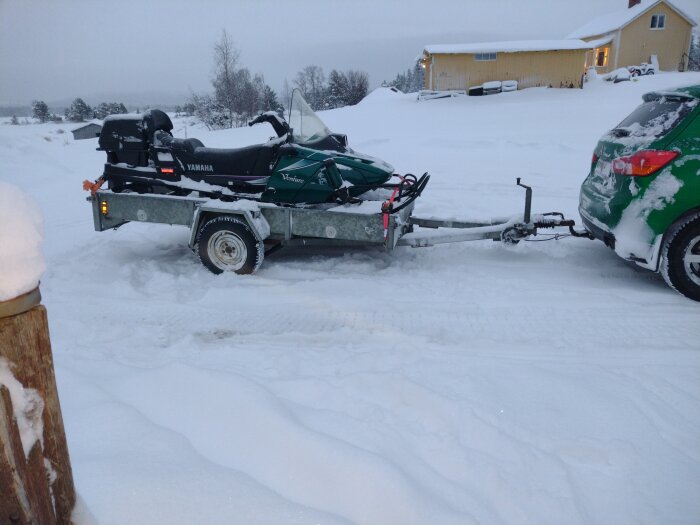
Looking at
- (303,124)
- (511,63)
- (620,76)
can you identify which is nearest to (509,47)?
(511,63)

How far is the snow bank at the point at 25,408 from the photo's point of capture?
5.00 ft

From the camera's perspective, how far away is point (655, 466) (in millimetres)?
2594

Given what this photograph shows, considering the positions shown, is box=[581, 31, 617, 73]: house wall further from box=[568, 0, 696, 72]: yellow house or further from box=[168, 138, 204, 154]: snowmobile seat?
box=[168, 138, 204, 154]: snowmobile seat

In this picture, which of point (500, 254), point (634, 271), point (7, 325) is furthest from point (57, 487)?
point (634, 271)

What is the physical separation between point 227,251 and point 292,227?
80cm

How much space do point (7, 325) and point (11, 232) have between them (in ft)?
0.91

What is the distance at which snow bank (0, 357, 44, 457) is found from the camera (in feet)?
5.00

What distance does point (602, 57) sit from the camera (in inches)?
1432

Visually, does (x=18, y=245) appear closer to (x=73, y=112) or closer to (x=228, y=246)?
(x=228, y=246)

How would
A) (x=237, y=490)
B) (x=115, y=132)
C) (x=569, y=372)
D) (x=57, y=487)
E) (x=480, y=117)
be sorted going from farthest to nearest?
(x=480, y=117) < (x=115, y=132) < (x=569, y=372) < (x=237, y=490) < (x=57, y=487)

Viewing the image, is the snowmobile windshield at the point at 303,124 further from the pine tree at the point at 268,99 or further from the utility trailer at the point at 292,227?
the pine tree at the point at 268,99

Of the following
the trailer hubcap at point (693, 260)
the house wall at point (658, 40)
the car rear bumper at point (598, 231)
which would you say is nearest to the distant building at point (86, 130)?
the house wall at point (658, 40)

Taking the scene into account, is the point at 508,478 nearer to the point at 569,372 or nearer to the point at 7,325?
the point at 569,372

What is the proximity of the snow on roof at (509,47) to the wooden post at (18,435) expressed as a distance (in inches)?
1126
